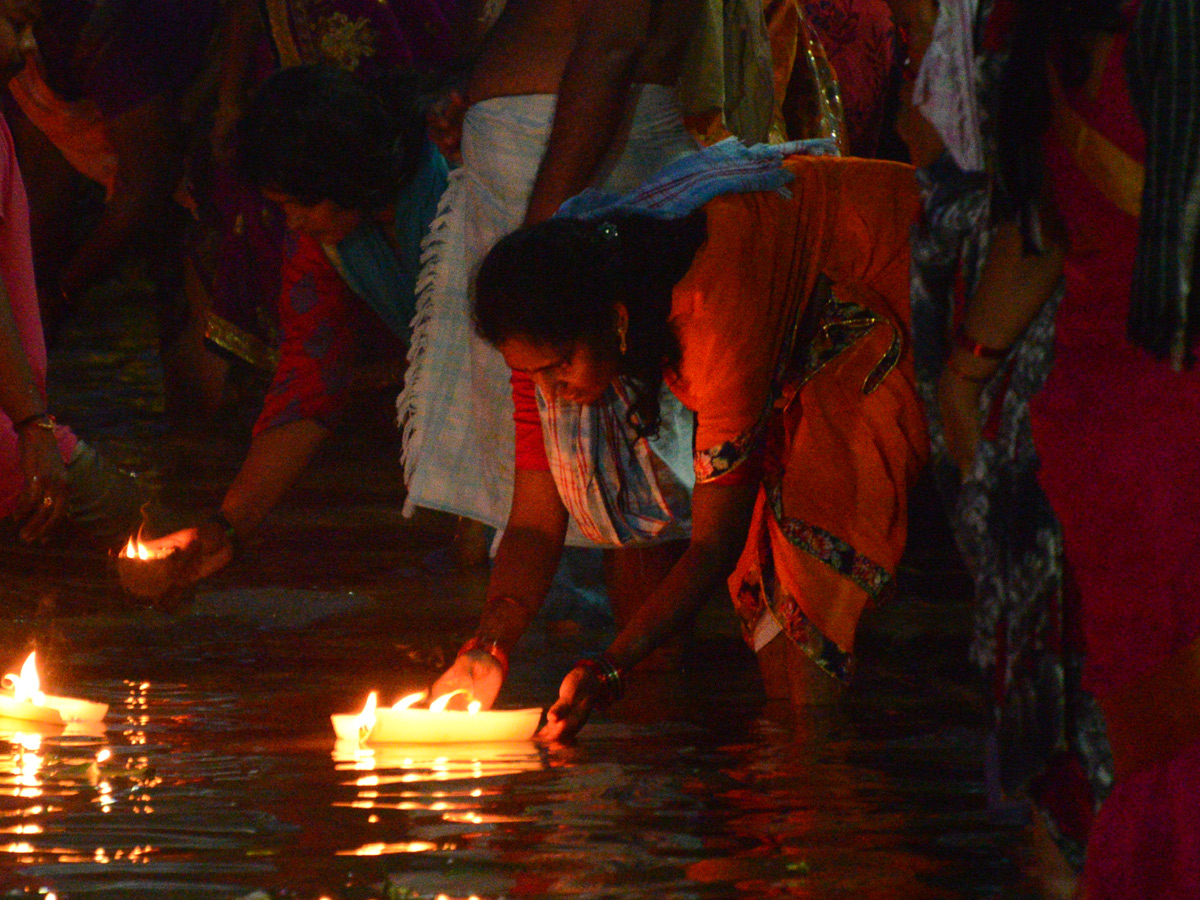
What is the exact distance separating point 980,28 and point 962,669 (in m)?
2.49

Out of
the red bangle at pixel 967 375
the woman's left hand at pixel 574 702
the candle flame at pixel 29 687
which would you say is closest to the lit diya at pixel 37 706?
the candle flame at pixel 29 687

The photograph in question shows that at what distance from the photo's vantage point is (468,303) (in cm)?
462

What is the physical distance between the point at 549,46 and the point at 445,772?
1.80 meters

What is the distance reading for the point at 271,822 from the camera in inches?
128

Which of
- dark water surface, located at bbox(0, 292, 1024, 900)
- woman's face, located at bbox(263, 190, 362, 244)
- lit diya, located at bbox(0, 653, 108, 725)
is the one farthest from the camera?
woman's face, located at bbox(263, 190, 362, 244)

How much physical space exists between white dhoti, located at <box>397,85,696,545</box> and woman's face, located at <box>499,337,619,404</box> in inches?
34.7

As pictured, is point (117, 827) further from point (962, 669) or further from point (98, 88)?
point (98, 88)

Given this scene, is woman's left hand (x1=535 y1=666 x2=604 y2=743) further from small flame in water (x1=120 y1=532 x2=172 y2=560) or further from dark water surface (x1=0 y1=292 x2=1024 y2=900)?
small flame in water (x1=120 y1=532 x2=172 y2=560)

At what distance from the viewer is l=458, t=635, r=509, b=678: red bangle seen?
12.6ft

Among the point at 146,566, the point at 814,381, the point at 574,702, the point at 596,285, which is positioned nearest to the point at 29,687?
the point at 146,566

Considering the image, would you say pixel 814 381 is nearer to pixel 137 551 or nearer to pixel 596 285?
pixel 596 285

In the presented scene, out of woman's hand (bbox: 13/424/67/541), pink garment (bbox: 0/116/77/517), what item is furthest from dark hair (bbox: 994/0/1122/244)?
pink garment (bbox: 0/116/77/517)

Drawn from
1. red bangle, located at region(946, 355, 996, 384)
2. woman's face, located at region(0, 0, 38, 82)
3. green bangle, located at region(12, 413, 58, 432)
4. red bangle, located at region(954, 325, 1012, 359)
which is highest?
woman's face, located at region(0, 0, 38, 82)

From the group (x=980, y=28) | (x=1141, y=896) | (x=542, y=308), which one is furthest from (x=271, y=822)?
(x=980, y=28)
